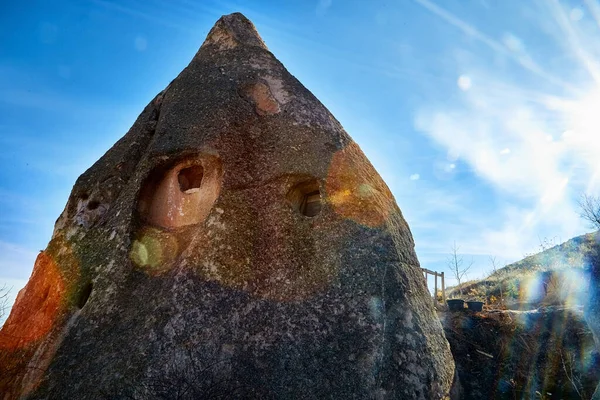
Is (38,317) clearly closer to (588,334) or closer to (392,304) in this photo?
(392,304)

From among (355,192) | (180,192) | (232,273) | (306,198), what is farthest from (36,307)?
(355,192)

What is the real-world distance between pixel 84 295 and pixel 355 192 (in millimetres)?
4594

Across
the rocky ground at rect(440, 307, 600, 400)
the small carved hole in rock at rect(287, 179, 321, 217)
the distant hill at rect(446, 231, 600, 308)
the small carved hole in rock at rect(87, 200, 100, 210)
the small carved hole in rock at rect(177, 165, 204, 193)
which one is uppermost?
the distant hill at rect(446, 231, 600, 308)

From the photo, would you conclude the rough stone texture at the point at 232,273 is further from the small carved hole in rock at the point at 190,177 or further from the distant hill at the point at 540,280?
the distant hill at the point at 540,280

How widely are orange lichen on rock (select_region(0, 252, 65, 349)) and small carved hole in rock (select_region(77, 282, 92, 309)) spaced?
38cm

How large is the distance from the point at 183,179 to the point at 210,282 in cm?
247

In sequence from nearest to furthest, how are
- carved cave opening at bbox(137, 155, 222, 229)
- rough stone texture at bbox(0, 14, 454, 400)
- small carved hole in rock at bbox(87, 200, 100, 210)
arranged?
rough stone texture at bbox(0, 14, 454, 400)
carved cave opening at bbox(137, 155, 222, 229)
small carved hole in rock at bbox(87, 200, 100, 210)

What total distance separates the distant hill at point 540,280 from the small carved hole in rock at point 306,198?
1507cm

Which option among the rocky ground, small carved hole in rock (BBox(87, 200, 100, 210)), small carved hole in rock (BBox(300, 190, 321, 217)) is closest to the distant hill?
the rocky ground

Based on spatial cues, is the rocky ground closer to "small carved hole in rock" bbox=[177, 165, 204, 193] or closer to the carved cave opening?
the carved cave opening

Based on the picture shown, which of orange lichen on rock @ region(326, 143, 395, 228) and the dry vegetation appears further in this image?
the dry vegetation

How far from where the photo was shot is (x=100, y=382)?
4.75 meters

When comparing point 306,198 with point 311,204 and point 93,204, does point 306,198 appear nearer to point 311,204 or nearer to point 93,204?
point 311,204

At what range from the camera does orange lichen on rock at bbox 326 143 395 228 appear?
6078 millimetres
